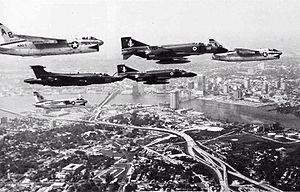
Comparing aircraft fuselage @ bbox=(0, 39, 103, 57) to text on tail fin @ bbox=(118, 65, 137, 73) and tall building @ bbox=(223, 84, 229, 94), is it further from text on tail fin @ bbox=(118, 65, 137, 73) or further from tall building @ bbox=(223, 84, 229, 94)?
tall building @ bbox=(223, 84, 229, 94)

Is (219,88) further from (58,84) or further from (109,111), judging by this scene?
(58,84)

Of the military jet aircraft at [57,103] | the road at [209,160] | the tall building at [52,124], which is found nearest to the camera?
the military jet aircraft at [57,103]

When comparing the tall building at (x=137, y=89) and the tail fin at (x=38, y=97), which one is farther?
the tall building at (x=137, y=89)

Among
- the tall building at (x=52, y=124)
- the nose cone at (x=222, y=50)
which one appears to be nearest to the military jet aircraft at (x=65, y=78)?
the nose cone at (x=222, y=50)

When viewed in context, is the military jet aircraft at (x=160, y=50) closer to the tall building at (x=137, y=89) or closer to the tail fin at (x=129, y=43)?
the tail fin at (x=129, y=43)

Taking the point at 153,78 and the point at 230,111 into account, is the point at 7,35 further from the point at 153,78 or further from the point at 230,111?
the point at 230,111

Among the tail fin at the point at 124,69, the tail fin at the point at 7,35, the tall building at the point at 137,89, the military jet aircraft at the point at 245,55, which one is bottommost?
the tall building at the point at 137,89

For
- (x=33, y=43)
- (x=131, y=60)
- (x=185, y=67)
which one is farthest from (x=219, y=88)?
(x=33, y=43)
